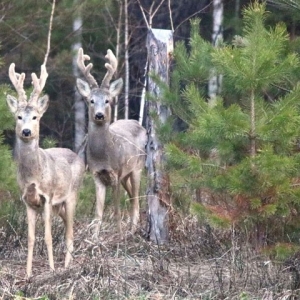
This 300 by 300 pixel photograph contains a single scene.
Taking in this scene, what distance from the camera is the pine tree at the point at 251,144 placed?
862cm

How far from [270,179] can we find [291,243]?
61 cm

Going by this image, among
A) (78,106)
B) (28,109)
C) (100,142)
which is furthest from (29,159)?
(78,106)

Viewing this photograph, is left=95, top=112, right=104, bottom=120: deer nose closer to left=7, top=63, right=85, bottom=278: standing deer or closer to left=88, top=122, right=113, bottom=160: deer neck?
left=88, top=122, right=113, bottom=160: deer neck

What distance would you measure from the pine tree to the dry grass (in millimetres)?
433

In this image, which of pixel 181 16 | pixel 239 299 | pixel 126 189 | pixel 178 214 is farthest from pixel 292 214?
pixel 181 16

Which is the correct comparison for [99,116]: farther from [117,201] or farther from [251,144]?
[251,144]

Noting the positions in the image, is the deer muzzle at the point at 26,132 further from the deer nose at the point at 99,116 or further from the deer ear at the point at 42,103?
the deer nose at the point at 99,116

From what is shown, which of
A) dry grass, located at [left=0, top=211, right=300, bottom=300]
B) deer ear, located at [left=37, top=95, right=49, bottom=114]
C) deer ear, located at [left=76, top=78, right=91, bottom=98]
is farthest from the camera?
deer ear, located at [left=76, top=78, right=91, bottom=98]

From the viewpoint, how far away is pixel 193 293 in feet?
30.3

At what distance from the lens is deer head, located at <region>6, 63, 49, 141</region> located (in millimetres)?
10219

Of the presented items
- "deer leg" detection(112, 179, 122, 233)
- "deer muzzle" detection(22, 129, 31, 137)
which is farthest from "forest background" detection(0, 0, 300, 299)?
"deer leg" detection(112, 179, 122, 233)

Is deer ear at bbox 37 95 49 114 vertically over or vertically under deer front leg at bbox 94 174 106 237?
over

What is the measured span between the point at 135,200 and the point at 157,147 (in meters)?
1.79

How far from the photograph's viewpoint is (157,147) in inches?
448
